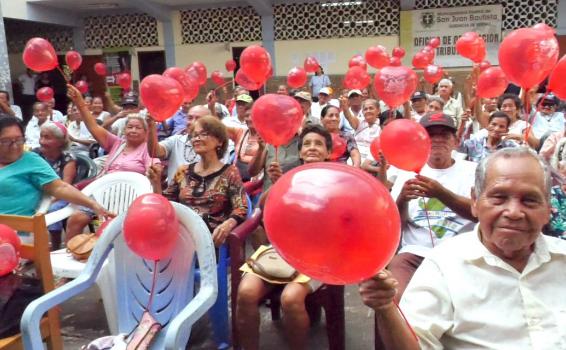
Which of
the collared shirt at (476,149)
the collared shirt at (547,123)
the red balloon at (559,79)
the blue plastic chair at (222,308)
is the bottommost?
the blue plastic chair at (222,308)

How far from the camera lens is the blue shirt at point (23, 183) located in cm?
270

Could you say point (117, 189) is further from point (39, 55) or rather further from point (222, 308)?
point (39, 55)

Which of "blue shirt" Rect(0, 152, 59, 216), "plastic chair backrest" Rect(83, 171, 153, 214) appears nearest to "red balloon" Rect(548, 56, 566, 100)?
"plastic chair backrest" Rect(83, 171, 153, 214)

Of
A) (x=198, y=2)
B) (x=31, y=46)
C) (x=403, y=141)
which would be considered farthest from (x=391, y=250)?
(x=198, y=2)

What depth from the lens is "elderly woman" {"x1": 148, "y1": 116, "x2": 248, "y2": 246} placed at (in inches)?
114

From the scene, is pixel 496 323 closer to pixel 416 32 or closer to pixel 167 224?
pixel 167 224

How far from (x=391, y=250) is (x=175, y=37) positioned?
12.2m

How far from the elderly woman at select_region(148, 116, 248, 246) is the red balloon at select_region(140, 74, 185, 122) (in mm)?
357

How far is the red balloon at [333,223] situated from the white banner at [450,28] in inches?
407

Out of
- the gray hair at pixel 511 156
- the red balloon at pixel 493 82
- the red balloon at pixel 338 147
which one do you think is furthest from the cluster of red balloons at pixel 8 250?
the red balloon at pixel 493 82

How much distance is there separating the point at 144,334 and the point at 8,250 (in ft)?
2.32

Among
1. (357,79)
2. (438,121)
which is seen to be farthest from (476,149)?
(357,79)

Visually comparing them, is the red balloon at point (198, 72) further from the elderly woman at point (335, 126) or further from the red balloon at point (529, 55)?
the red balloon at point (529, 55)

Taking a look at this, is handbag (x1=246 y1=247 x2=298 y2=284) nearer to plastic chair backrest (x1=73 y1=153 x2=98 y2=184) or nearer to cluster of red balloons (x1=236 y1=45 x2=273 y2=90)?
plastic chair backrest (x1=73 y1=153 x2=98 y2=184)
